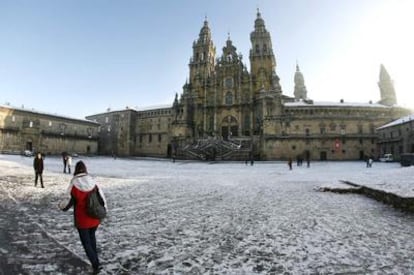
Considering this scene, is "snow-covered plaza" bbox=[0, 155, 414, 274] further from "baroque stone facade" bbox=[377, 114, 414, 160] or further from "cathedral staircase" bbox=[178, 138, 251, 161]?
"baroque stone facade" bbox=[377, 114, 414, 160]

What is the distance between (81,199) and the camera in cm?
365

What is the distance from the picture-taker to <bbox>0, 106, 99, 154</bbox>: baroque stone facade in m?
51.5

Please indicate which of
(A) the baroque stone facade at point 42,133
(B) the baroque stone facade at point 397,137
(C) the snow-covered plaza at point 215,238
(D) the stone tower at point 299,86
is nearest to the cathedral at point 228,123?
(A) the baroque stone facade at point 42,133

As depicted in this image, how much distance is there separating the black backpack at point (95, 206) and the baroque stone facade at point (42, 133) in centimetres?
5961

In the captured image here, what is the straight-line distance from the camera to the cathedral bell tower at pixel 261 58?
61656 millimetres

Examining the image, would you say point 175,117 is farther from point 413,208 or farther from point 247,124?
point 413,208

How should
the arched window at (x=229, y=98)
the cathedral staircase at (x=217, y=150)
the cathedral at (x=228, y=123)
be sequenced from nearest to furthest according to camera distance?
the cathedral staircase at (x=217, y=150) < the cathedral at (x=228, y=123) < the arched window at (x=229, y=98)

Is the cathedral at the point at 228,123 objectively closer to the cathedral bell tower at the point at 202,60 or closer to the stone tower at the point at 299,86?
the cathedral bell tower at the point at 202,60

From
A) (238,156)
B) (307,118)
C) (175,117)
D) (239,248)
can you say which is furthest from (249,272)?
(175,117)

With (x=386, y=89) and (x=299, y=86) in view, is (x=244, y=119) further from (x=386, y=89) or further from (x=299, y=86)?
(x=386, y=89)

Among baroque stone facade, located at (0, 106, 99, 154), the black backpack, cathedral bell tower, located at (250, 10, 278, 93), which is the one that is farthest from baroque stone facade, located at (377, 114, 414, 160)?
baroque stone facade, located at (0, 106, 99, 154)

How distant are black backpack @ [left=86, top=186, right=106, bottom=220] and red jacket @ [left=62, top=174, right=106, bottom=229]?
71 mm

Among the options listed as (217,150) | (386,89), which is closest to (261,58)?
(217,150)

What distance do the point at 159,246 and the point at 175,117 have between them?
60069 millimetres
